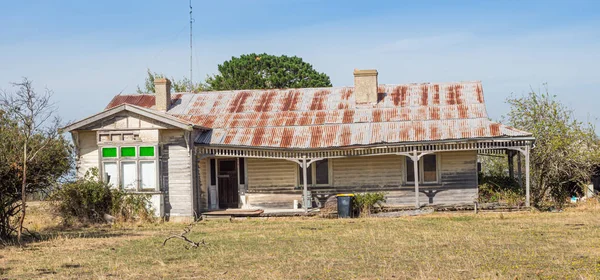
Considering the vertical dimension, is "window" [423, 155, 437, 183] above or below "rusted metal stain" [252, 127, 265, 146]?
below

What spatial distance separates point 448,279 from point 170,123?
1436 centimetres

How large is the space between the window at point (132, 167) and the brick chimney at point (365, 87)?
8145 millimetres

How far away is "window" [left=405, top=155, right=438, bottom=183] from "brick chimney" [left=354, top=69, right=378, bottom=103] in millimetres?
3248

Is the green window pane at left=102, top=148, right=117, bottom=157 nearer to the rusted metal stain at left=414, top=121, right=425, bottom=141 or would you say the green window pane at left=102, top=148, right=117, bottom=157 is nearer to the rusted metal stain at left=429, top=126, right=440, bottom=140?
the rusted metal stain at left=414, top=121, right=425, bottom=141

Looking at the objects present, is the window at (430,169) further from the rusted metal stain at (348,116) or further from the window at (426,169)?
the rusted metal stain at (348,116)

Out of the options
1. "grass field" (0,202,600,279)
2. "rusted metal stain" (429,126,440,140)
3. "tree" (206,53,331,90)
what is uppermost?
"tree" (206,53,331,90)

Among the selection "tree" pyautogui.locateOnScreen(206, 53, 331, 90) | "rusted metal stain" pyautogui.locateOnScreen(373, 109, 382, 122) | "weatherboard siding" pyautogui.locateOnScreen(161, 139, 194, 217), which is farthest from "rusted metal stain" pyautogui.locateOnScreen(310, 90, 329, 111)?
"tree" pyautogui.locateOnScreen(206, 53, 331, 90)

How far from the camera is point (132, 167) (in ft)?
80.0

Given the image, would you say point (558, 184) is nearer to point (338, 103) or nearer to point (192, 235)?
point (338, 103)

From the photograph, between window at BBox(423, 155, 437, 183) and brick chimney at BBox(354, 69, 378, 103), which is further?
brick chimney at BBox(354, 69, 378, 103)

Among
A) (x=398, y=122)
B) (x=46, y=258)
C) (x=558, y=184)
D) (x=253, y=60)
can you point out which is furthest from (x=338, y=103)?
(x=253, y=60)

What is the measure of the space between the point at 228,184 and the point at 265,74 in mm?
22841

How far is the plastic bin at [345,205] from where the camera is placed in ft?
78.6

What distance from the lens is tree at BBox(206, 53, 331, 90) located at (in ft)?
157
